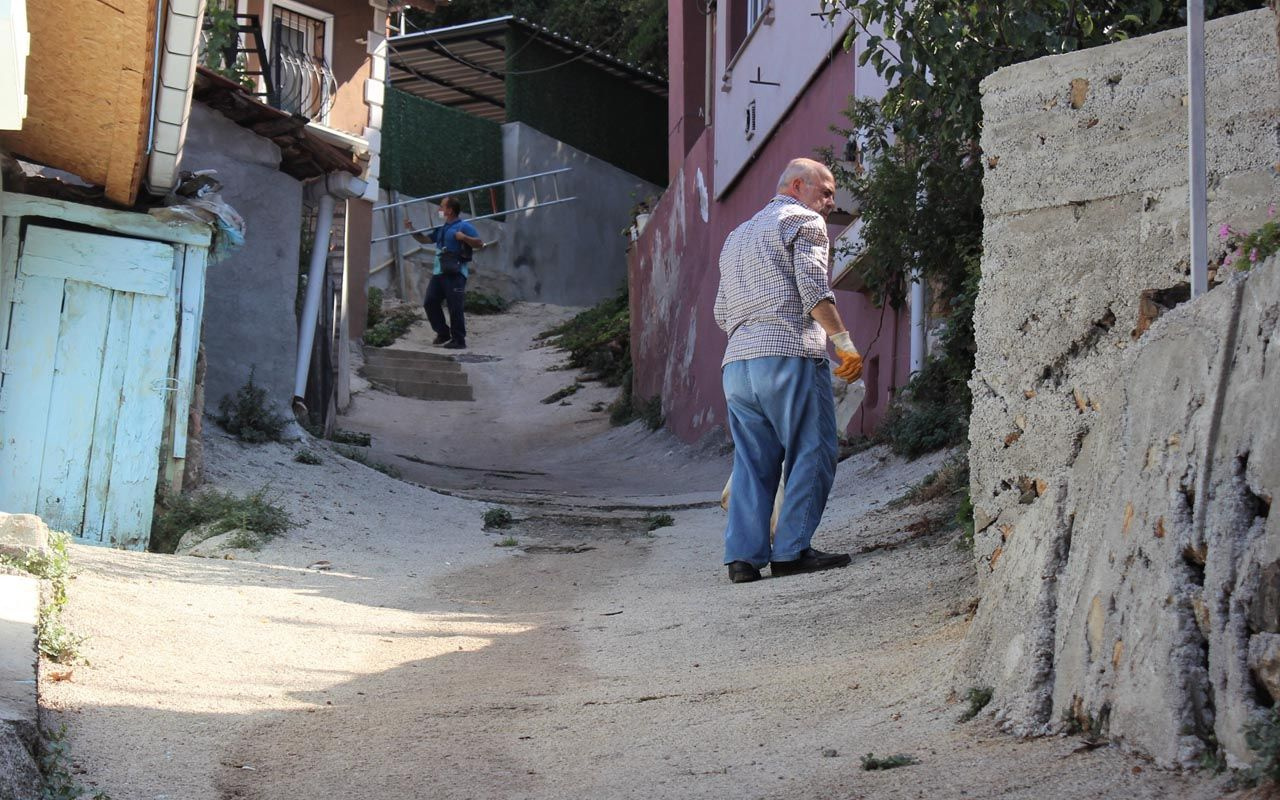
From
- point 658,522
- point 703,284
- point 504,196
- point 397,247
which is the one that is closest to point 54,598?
point 658,522

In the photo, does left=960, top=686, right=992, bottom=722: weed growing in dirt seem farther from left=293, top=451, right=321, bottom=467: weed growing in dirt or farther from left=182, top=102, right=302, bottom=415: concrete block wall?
left=182, top=102, right=302, bottom=415: concrete block wall

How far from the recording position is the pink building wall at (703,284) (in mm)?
10227

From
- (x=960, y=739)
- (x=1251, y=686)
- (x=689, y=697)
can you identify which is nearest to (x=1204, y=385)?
(x=1251, y=686)

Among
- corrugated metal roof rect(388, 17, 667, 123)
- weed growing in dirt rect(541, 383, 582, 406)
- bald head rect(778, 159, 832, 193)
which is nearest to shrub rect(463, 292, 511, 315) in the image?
corrugated metal roof rect(388, 17, 667, 123)

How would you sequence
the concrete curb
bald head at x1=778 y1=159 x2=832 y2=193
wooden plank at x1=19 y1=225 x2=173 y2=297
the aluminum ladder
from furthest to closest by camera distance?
the aluminum ladder
wooden plank at x1=19 y1=225 x2=173 y2=297
bald head at x1=778 y1=159 x2=832 y2=193
the concrete curb

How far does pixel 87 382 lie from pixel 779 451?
389 cm

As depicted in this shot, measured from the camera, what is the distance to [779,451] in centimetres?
596

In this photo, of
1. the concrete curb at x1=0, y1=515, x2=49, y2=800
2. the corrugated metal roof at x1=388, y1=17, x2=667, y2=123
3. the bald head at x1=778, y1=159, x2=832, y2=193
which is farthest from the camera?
the corrugated metal roof at x1=388, y1=17, x2=667, y2=123

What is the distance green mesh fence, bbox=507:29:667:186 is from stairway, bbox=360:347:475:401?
890cm

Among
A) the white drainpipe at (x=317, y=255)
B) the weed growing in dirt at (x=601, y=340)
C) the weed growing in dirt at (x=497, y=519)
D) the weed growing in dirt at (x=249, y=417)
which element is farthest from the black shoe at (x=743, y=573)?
the weed growing in dirt at (x=601, y=340)

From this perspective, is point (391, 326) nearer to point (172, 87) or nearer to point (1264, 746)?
point (172, 87)

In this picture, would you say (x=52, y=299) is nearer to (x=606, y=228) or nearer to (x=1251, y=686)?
(x=1251, y=686)

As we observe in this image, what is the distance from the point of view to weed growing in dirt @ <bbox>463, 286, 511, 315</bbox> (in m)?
24.3

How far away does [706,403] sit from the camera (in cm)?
1383
